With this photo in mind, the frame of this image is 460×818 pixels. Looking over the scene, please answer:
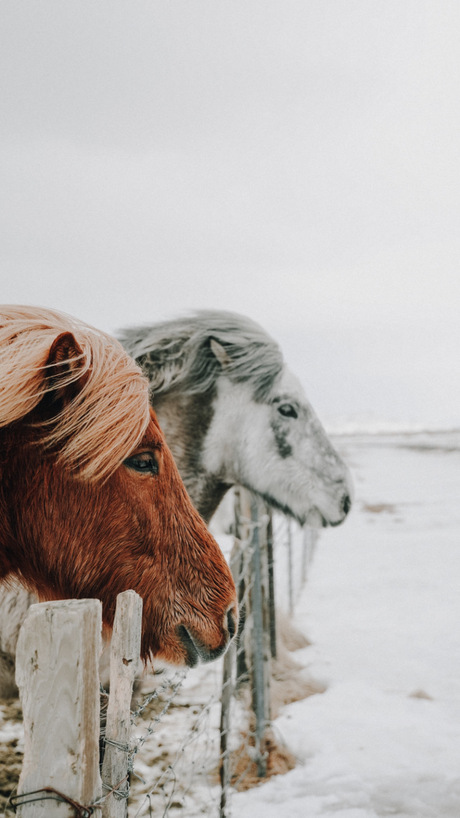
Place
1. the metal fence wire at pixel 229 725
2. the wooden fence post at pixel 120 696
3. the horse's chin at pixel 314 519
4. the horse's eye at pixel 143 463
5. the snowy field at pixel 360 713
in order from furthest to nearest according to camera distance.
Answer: the horse's chin at pixel 314 519
the snowy field at pixel 360 713
the metal fence wire at pixel 229 725
the horse's eye at pixel 143 463
the wooden fence post at pixel 120 696

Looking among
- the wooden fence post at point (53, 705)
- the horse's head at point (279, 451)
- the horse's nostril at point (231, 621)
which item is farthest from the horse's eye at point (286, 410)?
the wooden fence post at point (53, 705)

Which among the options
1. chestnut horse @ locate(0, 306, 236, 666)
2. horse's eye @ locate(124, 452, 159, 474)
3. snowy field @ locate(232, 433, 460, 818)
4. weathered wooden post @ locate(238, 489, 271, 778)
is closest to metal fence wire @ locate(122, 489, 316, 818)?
weathered wooden post @ locate(238, 489, 271, 778)

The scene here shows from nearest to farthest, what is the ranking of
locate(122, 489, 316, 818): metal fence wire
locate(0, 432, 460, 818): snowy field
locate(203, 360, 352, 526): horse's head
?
locate(122, 489, 316, 818): metal fence wire, locate(0, 432, 460, 818): snowy field, locate(203, 360, 352, 526): horse's head

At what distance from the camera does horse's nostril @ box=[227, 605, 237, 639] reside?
176 centimetres

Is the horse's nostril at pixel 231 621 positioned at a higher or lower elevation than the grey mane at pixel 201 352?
lower

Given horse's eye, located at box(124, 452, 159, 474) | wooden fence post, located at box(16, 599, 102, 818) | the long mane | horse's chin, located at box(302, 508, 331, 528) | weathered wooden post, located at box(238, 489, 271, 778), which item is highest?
the long mane

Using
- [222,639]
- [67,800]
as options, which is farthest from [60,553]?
[67,800]

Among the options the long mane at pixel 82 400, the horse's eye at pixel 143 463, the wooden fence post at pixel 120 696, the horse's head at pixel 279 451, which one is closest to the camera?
the wooden fence post at pixel 120 696

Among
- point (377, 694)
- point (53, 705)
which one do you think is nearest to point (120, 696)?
point (53, 705)

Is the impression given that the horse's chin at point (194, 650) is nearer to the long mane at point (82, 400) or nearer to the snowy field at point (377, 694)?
the long mane at point (82, 400)

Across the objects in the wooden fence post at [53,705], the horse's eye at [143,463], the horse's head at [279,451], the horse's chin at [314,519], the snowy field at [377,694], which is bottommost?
the snowy field at [377,694]

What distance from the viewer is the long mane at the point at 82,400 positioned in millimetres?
1457

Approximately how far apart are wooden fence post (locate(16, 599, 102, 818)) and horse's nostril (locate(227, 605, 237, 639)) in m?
0.80

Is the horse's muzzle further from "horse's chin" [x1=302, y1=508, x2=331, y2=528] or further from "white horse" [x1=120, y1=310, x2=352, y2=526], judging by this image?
"horse's chin" [x1=302, y1=508, x2=331, y2=528]
